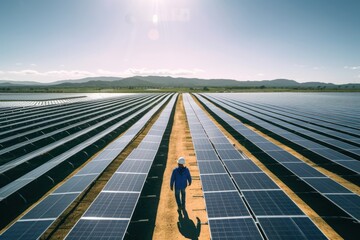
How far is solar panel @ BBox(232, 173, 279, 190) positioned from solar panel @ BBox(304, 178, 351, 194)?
1.94 metres

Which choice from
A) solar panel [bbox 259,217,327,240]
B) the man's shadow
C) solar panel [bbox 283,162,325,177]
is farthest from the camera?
solar panel [bbox 283,162,325,177]

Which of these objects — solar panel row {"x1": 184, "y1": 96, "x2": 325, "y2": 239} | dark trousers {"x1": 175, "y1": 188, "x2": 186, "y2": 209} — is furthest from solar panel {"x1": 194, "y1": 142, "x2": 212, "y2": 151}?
dark trousers {"x1": 175, "y1": 188, "x2": 186, "y2": 209}

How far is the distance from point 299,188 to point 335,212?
7.10 ft

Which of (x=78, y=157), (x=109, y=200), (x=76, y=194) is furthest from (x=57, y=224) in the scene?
(x=78, y=157)

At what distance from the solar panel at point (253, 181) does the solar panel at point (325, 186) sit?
6.35 ft

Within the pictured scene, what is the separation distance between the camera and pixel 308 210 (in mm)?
9680

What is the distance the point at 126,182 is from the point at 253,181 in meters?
5.86

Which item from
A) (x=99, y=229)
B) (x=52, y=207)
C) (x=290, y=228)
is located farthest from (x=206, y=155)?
(x=52, y=207)

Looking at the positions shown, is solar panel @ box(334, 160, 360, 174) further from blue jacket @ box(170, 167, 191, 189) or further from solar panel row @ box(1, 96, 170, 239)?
solar panel row @ box(1, 96, 170, 239)

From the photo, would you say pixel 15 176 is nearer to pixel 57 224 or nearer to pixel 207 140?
pixel 57 224

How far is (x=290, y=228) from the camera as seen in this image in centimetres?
657

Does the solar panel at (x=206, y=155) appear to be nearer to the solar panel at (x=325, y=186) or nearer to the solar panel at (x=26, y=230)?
the solar panel at (x=325, y=186)

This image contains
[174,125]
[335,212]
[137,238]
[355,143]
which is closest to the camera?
[137,238]

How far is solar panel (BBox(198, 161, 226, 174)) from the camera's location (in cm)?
1092
